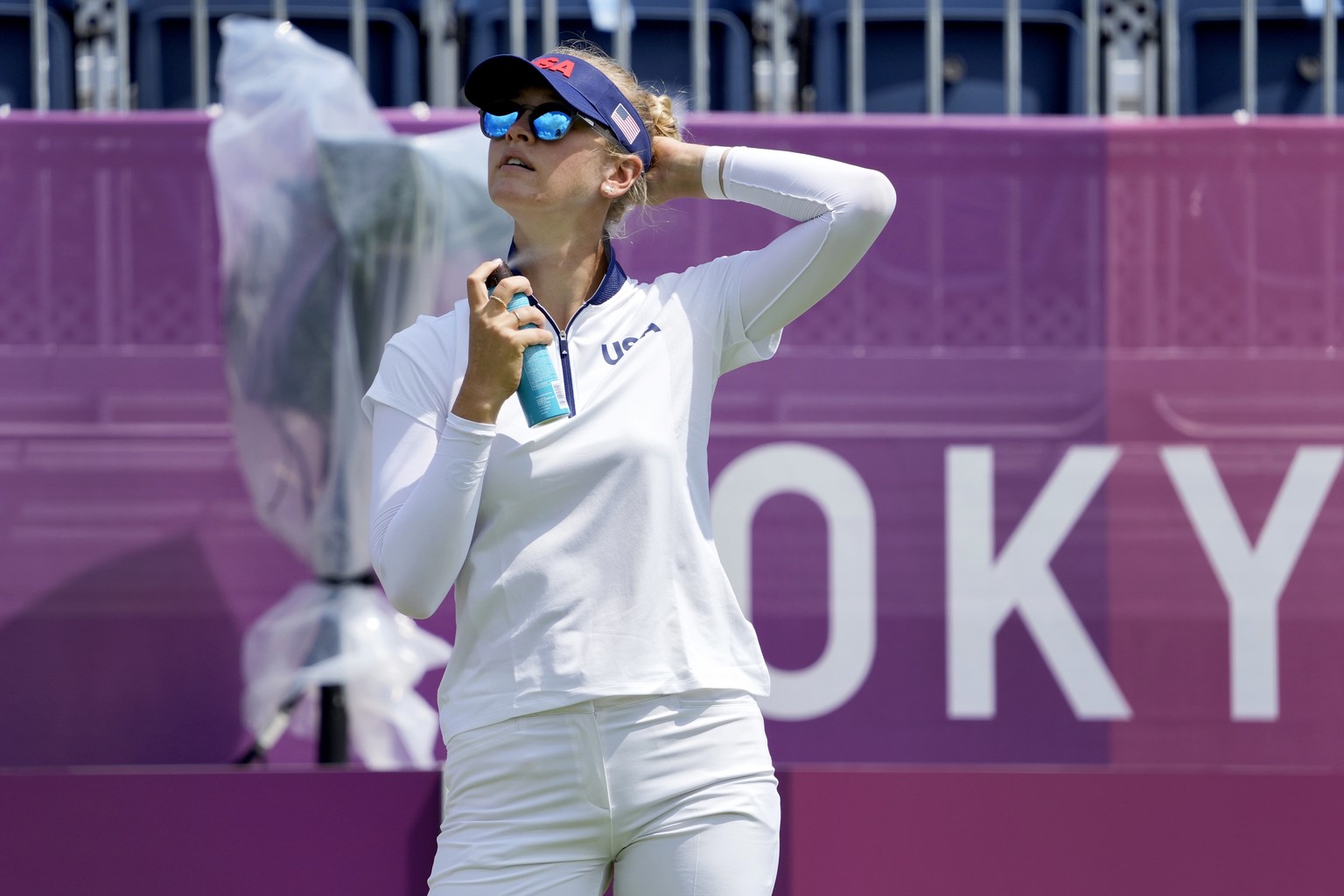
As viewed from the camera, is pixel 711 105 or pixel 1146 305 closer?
pixel 1146 305

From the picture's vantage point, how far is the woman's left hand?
147 cm

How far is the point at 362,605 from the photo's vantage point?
2906 millimetres

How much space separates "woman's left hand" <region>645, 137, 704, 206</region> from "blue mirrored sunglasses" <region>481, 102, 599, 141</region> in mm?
134

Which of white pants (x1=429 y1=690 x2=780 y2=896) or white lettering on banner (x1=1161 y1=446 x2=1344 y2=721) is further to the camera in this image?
white lettering on banner (x1=1161 y1=446 x2=1344 y2=721)

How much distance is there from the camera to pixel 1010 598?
2910 millimetres

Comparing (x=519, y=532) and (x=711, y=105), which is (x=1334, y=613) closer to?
(x=711, y=105)

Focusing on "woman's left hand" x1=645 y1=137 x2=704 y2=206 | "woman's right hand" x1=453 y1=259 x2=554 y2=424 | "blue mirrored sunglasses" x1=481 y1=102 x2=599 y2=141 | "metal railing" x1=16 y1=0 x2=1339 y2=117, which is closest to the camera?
"woman's right hand" x1=453 y1=259 x2=554 y2=424

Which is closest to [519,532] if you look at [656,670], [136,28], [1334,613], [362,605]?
[656,670]

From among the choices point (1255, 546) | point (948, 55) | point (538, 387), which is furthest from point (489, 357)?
point (948, 55)

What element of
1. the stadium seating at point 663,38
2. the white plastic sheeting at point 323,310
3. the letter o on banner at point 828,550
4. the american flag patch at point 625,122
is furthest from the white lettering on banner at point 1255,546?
the american flag patch at point 625,122

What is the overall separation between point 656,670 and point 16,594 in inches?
78.4

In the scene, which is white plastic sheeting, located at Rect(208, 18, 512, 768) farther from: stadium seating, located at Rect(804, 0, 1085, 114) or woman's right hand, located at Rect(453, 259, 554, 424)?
woman's right hand, located at Rect(453, 259, 554, 424)

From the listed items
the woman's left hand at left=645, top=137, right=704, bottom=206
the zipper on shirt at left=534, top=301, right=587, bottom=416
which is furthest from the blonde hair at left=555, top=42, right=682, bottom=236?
the zipper on shirt at left=534, top=301, right=587, bottom=416

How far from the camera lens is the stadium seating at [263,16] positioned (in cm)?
316
